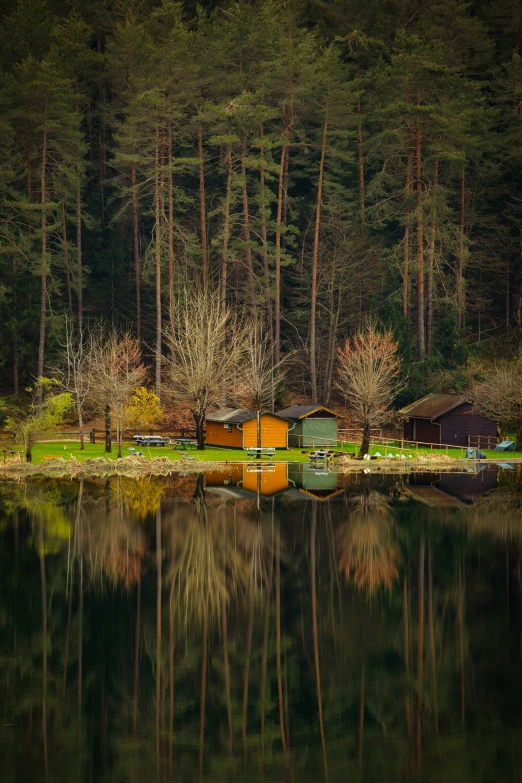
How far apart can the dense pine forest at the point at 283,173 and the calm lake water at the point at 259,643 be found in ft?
121

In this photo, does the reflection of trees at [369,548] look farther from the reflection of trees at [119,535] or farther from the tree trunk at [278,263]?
the tree trunk at [278,263]

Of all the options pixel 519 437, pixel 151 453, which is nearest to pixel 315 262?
pixel 519 437

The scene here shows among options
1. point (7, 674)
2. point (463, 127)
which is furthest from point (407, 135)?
point (7, 674)

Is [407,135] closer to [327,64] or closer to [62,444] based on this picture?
[327,64]

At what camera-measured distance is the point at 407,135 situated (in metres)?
79.9

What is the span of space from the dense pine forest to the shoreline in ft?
47.3

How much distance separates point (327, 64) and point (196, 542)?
52.5 metres

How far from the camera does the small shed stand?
69.4 meters

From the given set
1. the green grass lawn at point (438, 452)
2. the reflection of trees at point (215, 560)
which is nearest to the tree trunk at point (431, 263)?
the green grass lawn at point (438, 452)

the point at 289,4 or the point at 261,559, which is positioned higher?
the point at 289,4

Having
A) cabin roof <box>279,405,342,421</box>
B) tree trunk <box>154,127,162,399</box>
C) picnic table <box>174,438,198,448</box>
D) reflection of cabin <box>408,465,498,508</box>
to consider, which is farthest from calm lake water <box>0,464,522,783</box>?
tree trunk <box>154,127,162,399</box>

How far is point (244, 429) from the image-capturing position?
66.1 metres

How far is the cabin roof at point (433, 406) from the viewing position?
221 feet

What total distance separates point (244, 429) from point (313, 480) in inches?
533
